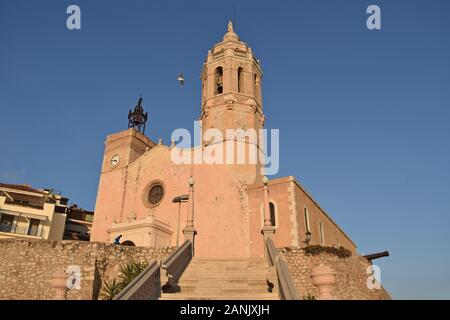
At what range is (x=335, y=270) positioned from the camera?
16.0m

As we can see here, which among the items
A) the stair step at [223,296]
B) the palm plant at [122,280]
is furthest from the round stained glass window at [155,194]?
the stair step at [223,296]

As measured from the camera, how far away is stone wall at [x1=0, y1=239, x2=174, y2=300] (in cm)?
1584

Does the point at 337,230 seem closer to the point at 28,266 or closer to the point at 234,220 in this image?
the point at 234,220

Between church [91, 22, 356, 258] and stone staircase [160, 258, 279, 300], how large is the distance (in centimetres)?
252

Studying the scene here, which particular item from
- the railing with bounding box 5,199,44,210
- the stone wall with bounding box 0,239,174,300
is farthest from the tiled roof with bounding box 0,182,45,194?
the stone wall with bounding box 0,239,174,300

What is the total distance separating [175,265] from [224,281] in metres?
1.81

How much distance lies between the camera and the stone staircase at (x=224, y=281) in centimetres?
973

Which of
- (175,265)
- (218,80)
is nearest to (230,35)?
(218,80)

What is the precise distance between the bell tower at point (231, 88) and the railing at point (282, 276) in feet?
44.0

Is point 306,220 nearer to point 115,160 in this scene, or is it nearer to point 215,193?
point 215,193

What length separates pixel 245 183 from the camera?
74.1 ft

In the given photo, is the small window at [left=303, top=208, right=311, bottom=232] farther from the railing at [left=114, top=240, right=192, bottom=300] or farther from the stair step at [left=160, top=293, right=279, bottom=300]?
the stair step at [left=160, top=293, right=279, bottom=300]

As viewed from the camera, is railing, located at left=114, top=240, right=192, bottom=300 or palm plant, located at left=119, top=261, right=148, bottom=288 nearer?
railing, located at left=114, top=240, right=192, bottom=300
